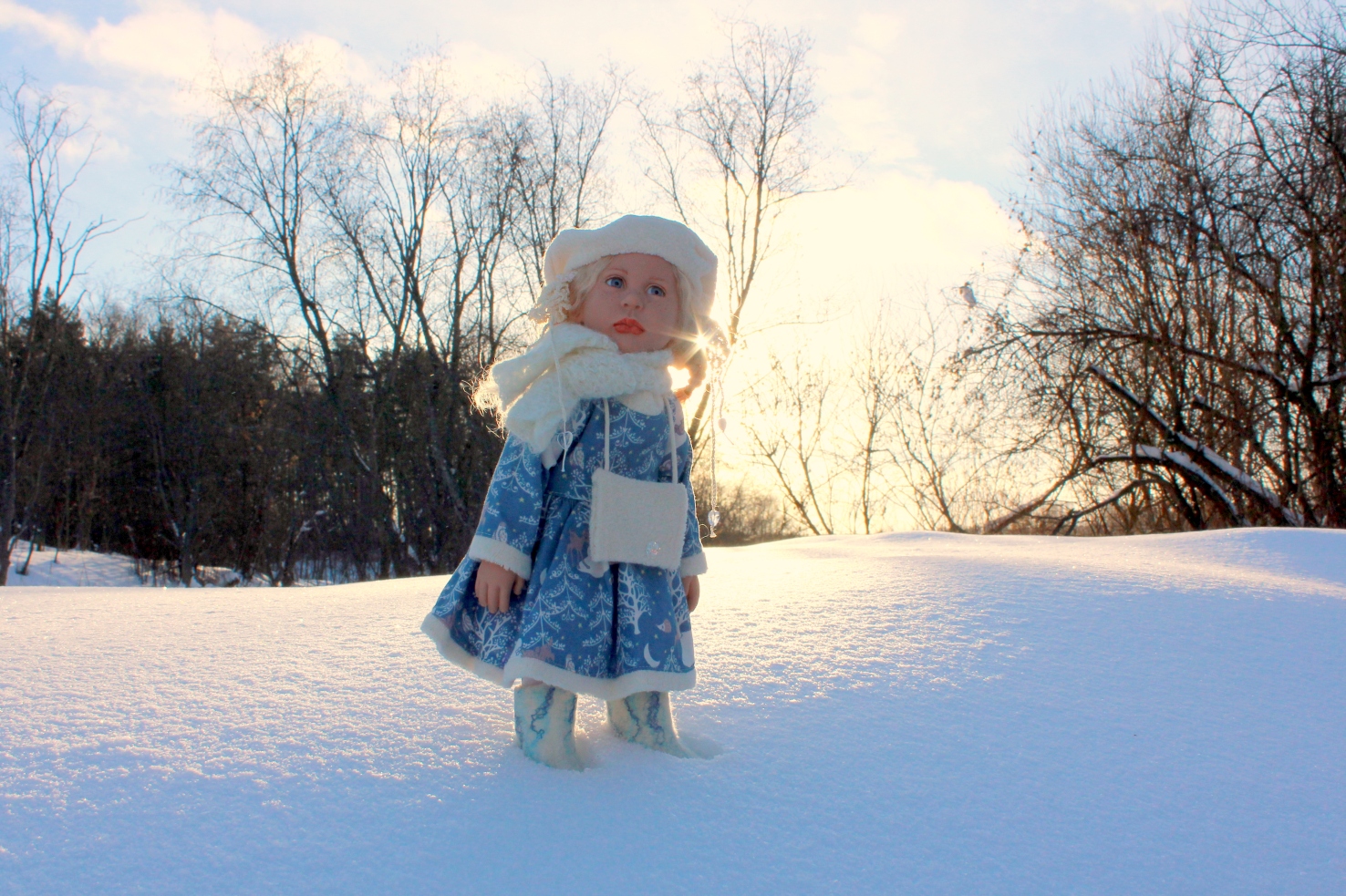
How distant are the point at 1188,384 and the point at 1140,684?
289 inches

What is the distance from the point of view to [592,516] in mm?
1383

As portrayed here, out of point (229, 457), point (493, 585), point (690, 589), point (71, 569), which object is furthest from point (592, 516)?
point (71, 569)

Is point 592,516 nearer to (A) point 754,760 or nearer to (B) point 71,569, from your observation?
(A) point 754,760

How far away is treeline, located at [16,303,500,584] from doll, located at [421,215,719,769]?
28.4ft

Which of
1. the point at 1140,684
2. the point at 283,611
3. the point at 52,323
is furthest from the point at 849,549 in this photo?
the point at 52,323

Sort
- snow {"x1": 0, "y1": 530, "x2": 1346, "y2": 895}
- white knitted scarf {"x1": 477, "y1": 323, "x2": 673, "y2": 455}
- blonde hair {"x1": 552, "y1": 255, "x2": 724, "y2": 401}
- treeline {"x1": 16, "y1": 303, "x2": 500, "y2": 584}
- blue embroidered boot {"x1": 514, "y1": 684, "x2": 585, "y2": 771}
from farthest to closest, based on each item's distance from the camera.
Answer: treeline {"x1": 16, "y1": 303, "x2": 500, "y2": 584} → blonde hair {"x1": 552, "y1": 255, "x2": 724, "y2": 401} → white knitted scarf {"x1": 477, "y1": 323, "x2": 673, "y2": 455} → blue embroidered boot {"x1": 514, "y1": 684, "x2": 585, "y2": 771} → snow {"x1": 0, "y1": 530, "x2": 1346, "y2": 895}

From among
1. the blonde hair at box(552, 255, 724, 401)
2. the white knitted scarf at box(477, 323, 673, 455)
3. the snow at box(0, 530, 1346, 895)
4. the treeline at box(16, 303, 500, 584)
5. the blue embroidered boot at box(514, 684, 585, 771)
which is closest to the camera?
the snow at box(0, 530, 1346, 895)

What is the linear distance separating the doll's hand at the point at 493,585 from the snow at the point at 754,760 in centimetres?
22

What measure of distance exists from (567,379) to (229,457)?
53.8 feet

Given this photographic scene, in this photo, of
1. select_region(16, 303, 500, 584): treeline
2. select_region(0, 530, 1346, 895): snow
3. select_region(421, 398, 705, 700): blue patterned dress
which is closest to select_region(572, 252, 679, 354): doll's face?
select_region(421, 398, 705, 700): blue patterned dress

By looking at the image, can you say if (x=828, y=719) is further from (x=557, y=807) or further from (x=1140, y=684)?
(x=1140, y=684)

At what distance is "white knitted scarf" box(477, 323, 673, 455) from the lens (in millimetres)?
1455

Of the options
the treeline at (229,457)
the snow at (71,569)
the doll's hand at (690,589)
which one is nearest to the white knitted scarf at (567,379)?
the doll's hand at (690,589)

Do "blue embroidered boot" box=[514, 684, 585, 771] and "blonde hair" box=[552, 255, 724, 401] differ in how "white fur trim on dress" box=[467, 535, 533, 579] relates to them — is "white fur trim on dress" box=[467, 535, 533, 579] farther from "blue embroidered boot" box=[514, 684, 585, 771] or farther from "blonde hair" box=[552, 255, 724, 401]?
"blonde hair" box=[552, 255, 724, 401]
